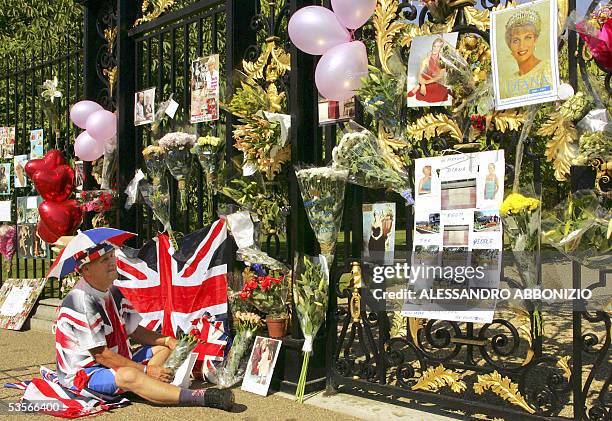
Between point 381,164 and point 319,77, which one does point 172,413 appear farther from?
point 319,77

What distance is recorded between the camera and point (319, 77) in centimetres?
437

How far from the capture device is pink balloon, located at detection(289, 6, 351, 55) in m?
4.42

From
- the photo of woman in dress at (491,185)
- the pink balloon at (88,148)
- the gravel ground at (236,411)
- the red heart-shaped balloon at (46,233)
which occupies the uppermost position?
the pink balloon at (88,148)

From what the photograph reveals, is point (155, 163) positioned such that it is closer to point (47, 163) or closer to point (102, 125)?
point (102, 125)

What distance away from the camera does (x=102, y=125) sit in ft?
22.6

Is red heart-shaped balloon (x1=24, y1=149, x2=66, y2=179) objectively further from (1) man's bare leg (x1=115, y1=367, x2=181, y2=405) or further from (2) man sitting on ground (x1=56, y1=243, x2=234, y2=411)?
(1) man's bare leg (x1=115, y1=367, x2=181, y2=405)

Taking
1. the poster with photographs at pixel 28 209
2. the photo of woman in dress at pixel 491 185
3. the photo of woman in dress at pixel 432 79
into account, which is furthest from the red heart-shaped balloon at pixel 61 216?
the photo of woman in dress at pixel 491 185

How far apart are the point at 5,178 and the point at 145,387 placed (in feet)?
18.7

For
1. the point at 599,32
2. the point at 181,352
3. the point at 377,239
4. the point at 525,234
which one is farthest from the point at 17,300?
the point at 599,32

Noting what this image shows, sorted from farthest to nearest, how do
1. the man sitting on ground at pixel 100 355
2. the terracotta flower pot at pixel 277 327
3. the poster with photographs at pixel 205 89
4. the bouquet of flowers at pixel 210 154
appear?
the poster with photographs at pixel 205 89 → the bouquet of flowers at pixel 210 154 → the terracotta flower pot at pixel 277 327 → the man sitting on ground at pixel 100 355

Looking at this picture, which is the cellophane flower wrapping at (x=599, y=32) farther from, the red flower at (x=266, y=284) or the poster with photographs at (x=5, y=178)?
the poster with photographs at (x=5, y=178)

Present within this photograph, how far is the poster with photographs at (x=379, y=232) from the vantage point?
4387 millimetres

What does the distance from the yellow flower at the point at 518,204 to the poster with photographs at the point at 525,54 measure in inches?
21.3

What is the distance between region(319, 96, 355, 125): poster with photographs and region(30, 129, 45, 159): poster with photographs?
5.07 m
